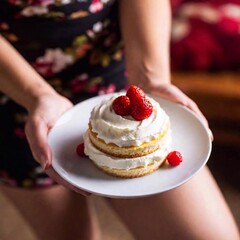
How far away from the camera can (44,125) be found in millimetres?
1022

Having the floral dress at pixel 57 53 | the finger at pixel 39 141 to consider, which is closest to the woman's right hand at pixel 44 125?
the finger at pixel 39 141

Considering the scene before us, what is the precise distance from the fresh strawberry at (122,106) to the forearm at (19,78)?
0.19m

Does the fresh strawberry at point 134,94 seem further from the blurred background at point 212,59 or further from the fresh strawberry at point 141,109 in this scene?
the blurred background at point 212,59

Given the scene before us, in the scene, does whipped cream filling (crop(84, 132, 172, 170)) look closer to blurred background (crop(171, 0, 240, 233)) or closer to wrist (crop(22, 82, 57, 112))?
wrist (crop(22, 82, 57, 112))

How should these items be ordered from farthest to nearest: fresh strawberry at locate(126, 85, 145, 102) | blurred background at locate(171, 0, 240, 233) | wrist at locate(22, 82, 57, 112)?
1. blurred background at locate(171, 0, 240, 233)
2. wrist at locate(22, 82, 57, 112)
3. fresh strawberry at locate(126, 85, 145, 102)

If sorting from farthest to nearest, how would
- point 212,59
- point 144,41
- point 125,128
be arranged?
1. point 212,59
2. point 144,41
3. point 125,128

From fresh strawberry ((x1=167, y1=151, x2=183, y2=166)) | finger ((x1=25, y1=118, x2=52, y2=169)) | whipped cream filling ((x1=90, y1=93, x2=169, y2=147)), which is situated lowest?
fresh strawberry ((x1=167, y1=151, x2=183, y2=166))

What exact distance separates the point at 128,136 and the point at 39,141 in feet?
0.54

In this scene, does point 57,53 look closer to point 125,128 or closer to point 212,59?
point 125,128

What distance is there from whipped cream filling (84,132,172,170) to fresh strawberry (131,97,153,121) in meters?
→ 0.07

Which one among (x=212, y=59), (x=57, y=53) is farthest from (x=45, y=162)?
(x=212, y=59)

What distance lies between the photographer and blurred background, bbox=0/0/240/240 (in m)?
1.74

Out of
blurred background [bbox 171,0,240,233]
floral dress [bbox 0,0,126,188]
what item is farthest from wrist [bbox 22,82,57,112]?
blurred background [bbox 171,0,240,233]

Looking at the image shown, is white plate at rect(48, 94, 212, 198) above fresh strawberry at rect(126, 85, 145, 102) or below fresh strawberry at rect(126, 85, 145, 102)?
below
